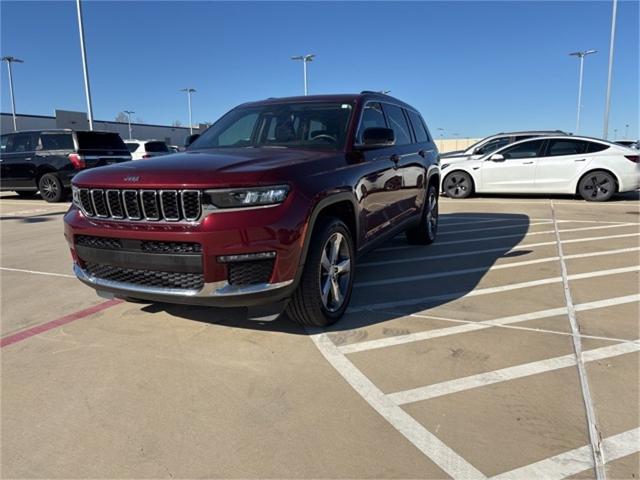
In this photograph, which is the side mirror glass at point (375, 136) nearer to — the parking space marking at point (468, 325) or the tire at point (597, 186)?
the parking space marking at point (468, 325)

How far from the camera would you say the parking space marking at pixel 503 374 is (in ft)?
9.12

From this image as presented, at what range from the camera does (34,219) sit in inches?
388

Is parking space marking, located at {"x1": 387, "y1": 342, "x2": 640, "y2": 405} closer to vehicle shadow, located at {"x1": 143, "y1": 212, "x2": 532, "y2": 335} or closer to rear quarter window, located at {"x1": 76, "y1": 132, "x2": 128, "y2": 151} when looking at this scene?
vehicle shadow, located at {"x1": 143, "y1": 212, "x2": 532, "y2": 335}

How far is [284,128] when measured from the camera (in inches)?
177

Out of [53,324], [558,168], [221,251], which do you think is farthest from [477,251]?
[558,168]

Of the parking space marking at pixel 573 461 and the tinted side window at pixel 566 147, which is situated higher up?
the tinted side window at pixel 566 147

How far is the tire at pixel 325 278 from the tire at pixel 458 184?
9429 millimetres

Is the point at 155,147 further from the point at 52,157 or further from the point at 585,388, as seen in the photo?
the point at 585,388

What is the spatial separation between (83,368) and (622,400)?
3.28 m

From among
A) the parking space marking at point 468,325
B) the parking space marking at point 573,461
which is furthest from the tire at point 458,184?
the parking space marking at point 573,461

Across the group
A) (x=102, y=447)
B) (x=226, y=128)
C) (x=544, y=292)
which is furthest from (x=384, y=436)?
(x=226, y=128)

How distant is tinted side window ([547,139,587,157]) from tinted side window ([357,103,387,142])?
27.1 feet

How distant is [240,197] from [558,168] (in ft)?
35.3

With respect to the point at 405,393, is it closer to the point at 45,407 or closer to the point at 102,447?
the point at 102,447
